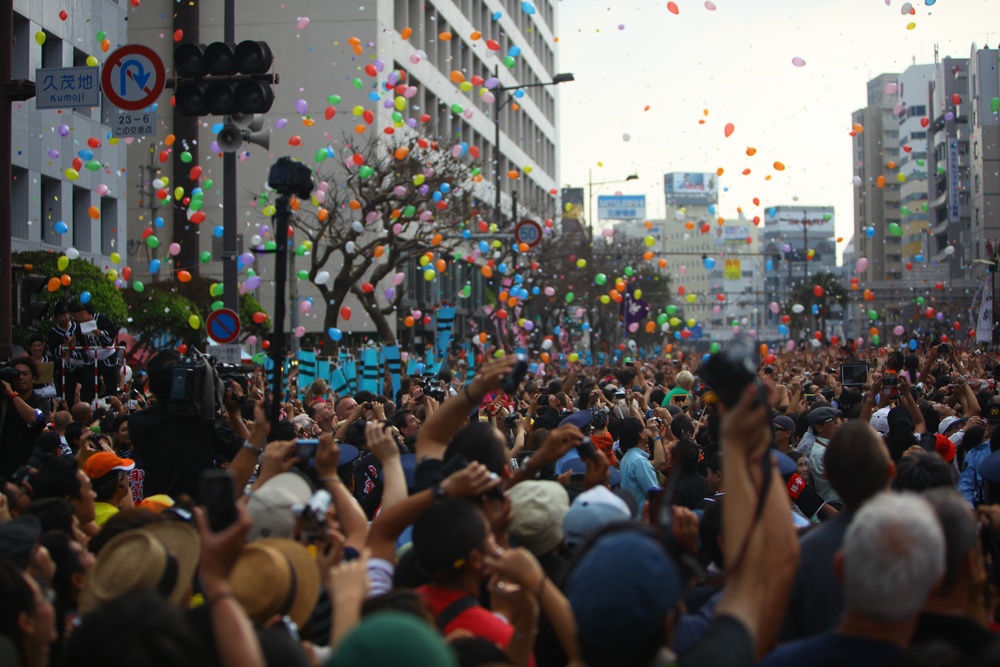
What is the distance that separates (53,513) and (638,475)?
4.45 meters

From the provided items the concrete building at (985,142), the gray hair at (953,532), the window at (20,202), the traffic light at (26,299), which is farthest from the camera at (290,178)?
the concrete building at (985,142)

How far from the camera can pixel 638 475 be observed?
27.0 ft

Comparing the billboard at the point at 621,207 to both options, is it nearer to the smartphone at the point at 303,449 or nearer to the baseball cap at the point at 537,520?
the smartphone at the point at 303,449

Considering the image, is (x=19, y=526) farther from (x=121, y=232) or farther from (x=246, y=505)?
(x=121, y=232)

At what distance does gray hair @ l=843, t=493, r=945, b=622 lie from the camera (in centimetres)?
295

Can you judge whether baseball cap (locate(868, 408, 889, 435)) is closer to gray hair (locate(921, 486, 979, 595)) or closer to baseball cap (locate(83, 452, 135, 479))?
baseball cap (locate(83, 452, 135, 479))

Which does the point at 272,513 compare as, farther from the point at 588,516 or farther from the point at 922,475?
the point at 922,475

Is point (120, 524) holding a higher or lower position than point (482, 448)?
lower

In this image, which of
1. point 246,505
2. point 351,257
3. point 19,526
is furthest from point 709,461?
point 351,257

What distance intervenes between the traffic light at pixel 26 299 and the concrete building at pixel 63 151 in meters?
12.1

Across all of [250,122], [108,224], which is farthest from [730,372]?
[108,224]

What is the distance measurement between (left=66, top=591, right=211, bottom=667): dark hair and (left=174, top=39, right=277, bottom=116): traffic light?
825 centimetres

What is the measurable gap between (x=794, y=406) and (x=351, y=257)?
17019 millimetres

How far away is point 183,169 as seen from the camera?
128ft
